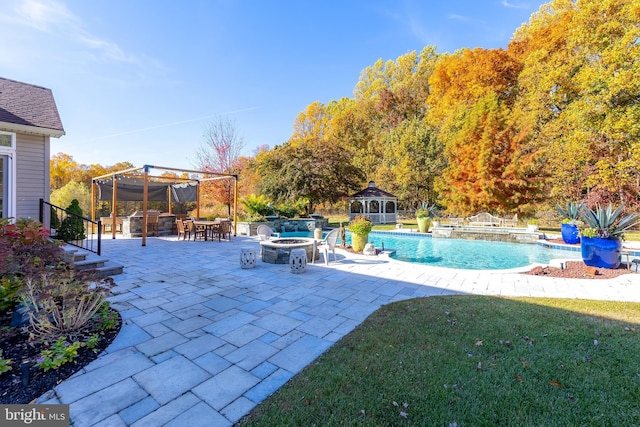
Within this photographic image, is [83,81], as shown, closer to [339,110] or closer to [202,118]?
[202,118]

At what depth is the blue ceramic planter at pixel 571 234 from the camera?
10336 millimetres

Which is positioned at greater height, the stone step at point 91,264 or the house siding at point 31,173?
the house siding at point 31,173

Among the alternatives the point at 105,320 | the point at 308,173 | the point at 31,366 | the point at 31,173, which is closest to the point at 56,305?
the point at 105,320

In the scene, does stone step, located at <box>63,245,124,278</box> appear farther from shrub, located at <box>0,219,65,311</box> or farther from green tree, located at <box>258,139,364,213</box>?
green tree, located at <box>258,139,364,213</box>

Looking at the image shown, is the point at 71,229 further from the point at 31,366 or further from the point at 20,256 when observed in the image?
the point at 31,366

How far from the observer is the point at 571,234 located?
1042cm

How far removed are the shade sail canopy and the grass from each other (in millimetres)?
12685

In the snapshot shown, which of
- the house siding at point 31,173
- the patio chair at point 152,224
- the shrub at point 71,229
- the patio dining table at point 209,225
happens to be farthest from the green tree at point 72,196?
the shrub at point 71,229

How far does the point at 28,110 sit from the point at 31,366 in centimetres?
678

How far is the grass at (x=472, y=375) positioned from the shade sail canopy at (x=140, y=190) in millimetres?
12685

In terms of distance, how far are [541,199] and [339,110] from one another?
2089 centimetres

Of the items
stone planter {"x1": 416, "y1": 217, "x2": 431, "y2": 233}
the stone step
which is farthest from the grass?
stone planter {"x1": 416, "y1": 217, "x2": 431, "y2": 233}

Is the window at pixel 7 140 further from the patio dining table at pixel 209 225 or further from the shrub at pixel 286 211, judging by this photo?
the shrub at pixel 286 211

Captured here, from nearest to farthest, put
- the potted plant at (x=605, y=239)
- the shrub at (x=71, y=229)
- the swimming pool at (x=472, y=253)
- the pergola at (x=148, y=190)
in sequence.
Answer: the potted plant at (x=605, y=239) → the shrub at (x=71, y=229) → the swimming pool at (x=472, y=253) → the pergola at (x=148, y=190)
